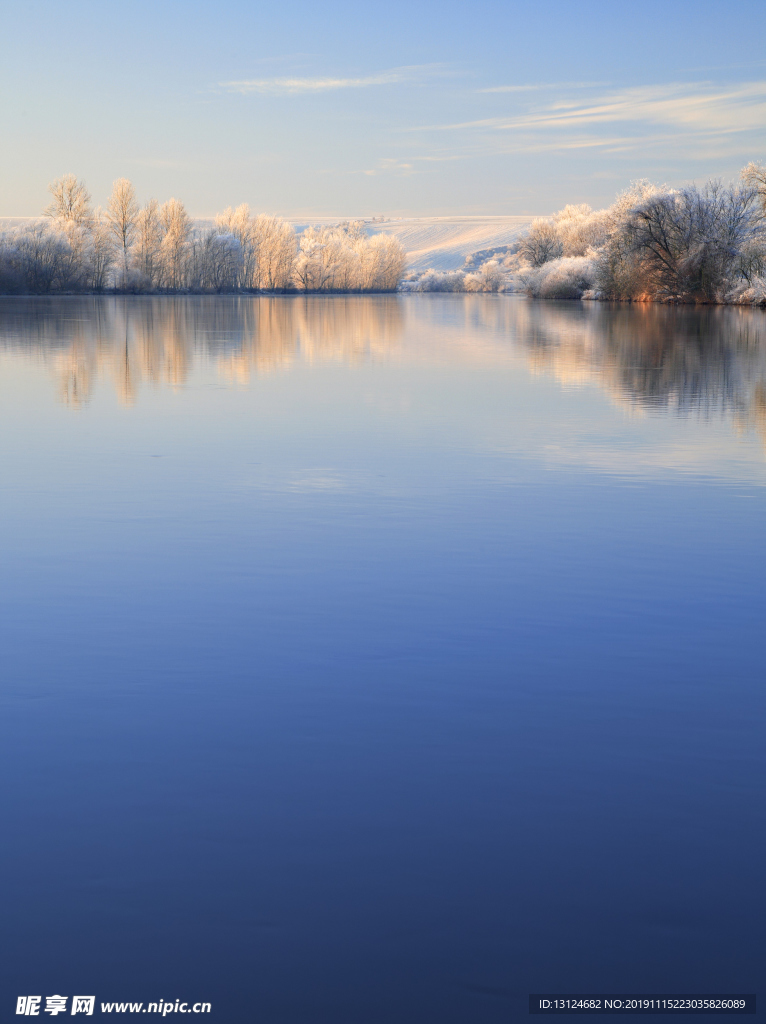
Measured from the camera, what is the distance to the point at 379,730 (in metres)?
4.07

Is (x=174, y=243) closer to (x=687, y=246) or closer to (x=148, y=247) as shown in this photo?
(x=148, y=247)

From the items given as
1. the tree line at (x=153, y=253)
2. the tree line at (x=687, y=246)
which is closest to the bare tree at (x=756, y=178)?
the tree line at (x=687, y=246)

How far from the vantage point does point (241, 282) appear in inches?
4168

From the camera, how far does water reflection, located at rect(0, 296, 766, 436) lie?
640 inches

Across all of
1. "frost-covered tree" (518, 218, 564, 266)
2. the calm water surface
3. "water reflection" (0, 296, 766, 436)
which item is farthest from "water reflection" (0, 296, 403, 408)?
"frost-covered tree" (518, 218, 564, 266)

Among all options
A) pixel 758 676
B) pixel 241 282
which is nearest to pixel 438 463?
pixel 758 676

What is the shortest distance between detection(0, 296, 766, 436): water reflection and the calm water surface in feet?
19.9

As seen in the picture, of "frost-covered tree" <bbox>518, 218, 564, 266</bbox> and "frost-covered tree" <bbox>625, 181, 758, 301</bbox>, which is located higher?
"frost-covered tree" <bbox>518, 218, 564, 266</bbox>

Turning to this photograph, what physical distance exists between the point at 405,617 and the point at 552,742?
5.25 feet

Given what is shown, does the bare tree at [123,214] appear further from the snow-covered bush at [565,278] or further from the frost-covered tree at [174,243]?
the snow-covered bush at [565,278]

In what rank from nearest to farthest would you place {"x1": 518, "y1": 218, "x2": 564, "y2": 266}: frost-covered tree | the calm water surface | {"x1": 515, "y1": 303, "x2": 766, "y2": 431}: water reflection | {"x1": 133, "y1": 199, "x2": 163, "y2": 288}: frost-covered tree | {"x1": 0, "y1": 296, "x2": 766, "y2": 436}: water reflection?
the calm water surface, {"x1": 515, "y1": 303, "x2": 766, "y2": 431}: water reflection, {"x1": 0, "y1": 296, "x2": 766, "y2": 436}: water reflection, {"x1": 133, "y1": 199, "x2": 163, "y2": 288}: frost-covered tree, {"x1": 518, "y1": 218, "x2": 564, "y2": 266}: frost-covered tree

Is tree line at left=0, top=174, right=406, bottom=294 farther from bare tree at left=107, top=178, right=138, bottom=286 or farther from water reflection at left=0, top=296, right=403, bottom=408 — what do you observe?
water reflection at left=0, top=296, right=403, bottom=408

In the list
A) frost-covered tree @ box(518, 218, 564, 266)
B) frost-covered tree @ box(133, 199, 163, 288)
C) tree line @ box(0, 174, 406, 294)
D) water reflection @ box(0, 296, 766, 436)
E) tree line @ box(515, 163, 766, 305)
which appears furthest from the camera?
frost-covered tree @ box(518, 218, 564, 266)

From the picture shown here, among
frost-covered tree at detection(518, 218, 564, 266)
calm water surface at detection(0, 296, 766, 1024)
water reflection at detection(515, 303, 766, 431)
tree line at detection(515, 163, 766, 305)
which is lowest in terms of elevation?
calm water surface at detection(0, 296, 766, 1024)
